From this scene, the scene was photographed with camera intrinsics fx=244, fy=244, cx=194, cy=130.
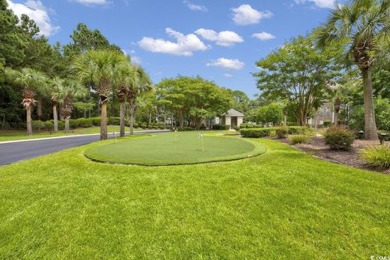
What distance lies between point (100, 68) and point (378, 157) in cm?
1479

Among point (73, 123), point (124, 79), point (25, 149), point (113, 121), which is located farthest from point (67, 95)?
point (25, 149)

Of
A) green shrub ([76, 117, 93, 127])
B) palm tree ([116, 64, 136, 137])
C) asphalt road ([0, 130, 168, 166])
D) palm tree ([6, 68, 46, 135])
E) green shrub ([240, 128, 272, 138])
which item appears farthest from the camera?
green shrub ([76, 117, 93, 127])

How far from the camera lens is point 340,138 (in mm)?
9094

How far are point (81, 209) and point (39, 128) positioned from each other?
3314cm

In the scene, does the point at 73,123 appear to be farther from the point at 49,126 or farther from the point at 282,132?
the point at 282,132

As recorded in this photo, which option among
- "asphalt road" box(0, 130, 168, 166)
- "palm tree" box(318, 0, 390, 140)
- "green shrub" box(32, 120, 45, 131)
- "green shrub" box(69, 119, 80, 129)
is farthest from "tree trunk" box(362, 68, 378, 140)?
"green shrub" box(69, 119, 80, 129)

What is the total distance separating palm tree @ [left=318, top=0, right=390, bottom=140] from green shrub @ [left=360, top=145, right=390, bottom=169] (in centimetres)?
Answer: 549

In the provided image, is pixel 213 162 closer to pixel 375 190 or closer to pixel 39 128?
pixel 375 190

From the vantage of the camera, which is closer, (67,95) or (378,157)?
(378,157)

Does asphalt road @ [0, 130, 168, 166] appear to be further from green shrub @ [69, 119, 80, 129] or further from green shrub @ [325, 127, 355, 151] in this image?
green shrub @ [69, 119, 80, 129]

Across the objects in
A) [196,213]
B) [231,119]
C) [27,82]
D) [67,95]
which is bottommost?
[196,213]

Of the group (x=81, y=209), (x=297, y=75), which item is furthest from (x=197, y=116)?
(x=81, y=209)

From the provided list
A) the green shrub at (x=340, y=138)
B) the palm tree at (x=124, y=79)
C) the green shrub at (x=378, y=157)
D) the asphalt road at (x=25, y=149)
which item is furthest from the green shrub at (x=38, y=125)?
the green shrub at (x=378, y=157)

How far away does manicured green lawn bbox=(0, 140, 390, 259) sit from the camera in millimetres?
3734
